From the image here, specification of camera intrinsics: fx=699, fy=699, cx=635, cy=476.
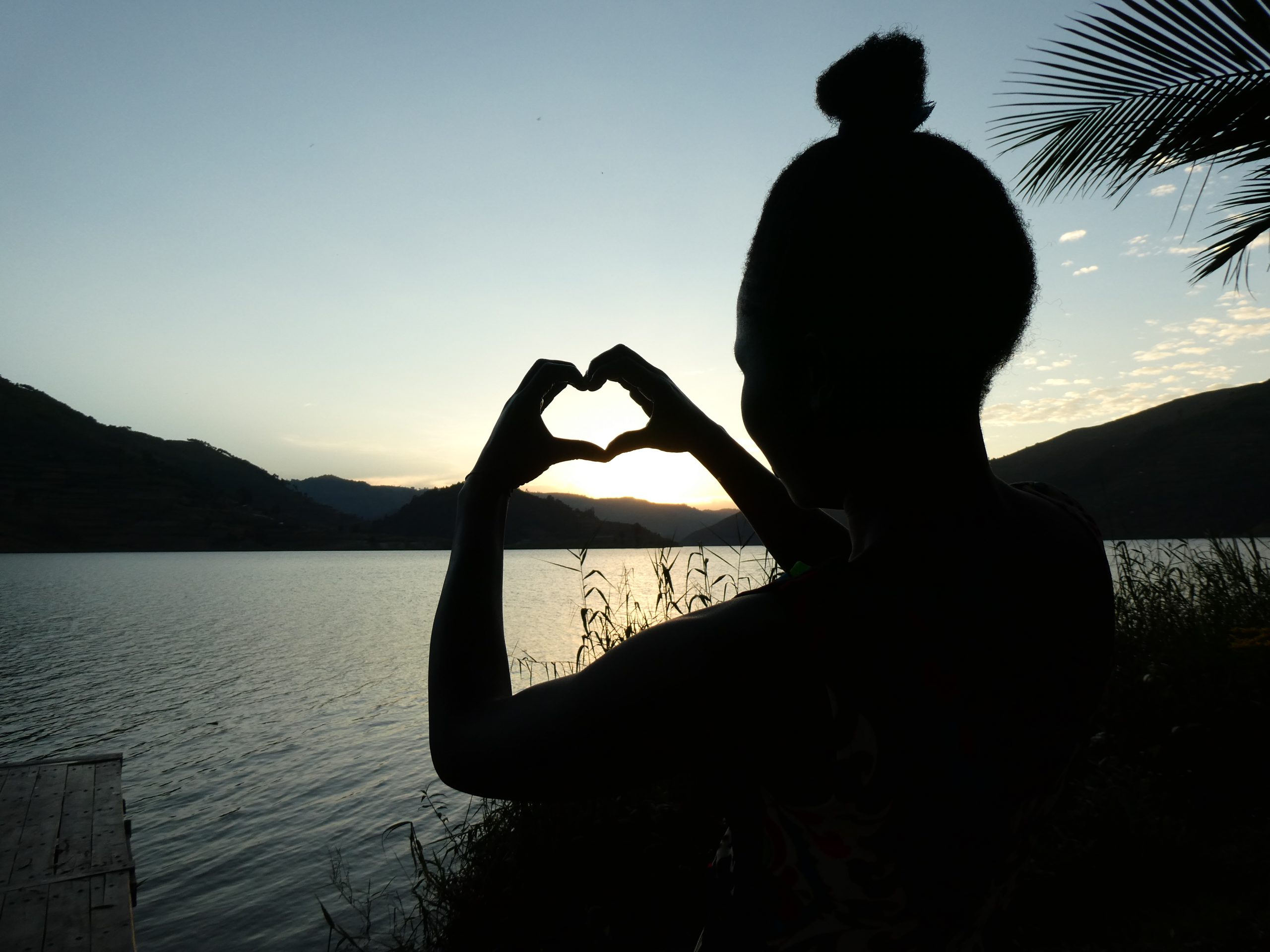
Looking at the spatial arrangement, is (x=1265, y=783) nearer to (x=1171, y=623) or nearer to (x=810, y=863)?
(x=1171, y=623)

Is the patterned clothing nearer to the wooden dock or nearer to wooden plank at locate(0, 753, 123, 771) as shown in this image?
the wooden dock

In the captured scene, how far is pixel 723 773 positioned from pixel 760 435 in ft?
1.24

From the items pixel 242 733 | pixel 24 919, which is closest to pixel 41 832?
pixel 24 919

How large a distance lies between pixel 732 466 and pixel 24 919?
6.66 metres

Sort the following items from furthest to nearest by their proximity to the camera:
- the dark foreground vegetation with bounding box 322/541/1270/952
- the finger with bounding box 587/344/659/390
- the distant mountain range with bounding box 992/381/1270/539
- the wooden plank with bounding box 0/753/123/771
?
the distant mountain range with bounding box 992/381/1270/539 < the wooden plank with bounding box 0/753/123/771 < the dark foreground vegetation with bounding box 322/541/1270/952 < the finger with bounding box 587/344/659/390

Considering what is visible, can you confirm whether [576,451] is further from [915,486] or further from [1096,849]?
[1096,849]

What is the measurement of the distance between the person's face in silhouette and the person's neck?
35 millimetres

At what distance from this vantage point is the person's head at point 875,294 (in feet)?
2.45

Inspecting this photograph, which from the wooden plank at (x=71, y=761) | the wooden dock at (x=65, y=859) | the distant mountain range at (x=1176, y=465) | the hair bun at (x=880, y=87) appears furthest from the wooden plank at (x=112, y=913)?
the distant mountain range at (x=1176, y=465)

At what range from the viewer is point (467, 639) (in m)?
0.75

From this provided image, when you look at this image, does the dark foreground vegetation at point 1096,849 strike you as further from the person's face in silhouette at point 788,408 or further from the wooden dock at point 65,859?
the person's face in silhouette at point 788,408

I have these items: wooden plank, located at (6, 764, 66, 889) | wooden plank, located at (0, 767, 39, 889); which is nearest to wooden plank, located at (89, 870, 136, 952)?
wooden plank, located at (6, 764, 66, 889)

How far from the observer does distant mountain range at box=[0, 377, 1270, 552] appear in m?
58.6

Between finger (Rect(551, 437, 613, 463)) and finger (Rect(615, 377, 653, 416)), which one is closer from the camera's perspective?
finger (Rect(551, 437, 613, 463))
